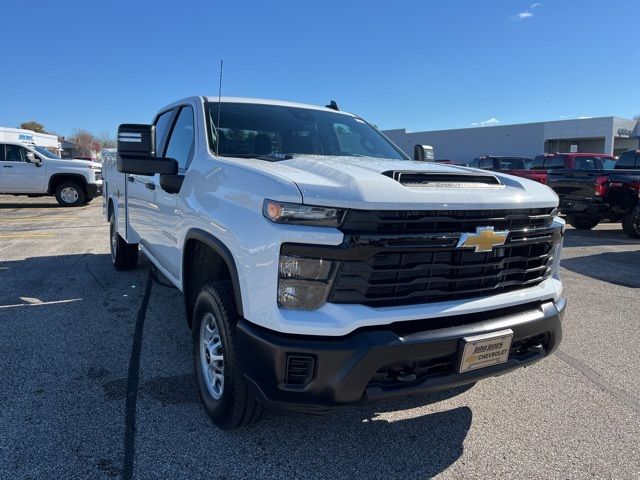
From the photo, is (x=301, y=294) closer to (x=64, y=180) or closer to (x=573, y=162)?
(x=573, y=162)

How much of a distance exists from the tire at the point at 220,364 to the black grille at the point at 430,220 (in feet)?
2.73

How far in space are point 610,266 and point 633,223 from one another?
393 centimetres

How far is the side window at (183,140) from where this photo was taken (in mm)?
3672

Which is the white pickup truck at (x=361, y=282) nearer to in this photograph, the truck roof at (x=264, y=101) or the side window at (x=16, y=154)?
the truck roof at (x=264, y=101)

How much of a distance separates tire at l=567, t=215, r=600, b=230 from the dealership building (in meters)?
33.0

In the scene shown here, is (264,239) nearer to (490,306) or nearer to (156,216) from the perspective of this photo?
(490,306)

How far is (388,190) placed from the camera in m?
2.28

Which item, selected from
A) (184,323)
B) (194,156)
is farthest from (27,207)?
(194,156)

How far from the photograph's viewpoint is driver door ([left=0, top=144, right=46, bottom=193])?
598 inches

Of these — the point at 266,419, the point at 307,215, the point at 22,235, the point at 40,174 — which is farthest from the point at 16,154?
the point at 307,215

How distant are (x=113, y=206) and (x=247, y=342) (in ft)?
16.6

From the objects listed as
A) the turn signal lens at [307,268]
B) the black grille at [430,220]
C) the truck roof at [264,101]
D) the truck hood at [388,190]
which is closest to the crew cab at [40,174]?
the truck roof at [264,101]

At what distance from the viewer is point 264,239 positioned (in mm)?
2242

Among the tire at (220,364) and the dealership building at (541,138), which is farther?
the dealership building at (541,138)
